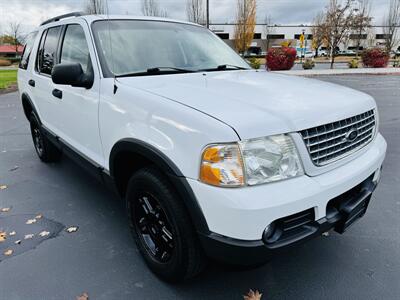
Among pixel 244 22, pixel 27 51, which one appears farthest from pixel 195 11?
pixel 27 51

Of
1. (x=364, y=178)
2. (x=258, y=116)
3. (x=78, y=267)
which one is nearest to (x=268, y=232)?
(x=258, y=116)

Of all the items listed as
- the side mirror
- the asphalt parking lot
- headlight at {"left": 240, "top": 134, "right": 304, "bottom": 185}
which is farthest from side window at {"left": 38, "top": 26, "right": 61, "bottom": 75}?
headlight at {"left": 240, "top": 134, "right": 304, "bottom": 185}

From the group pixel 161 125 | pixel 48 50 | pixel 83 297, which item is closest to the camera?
pixel 161 125

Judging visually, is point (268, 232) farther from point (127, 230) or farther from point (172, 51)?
point (172, 51)

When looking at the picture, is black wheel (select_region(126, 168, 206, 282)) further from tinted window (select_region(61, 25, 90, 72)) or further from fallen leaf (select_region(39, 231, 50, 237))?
tinted window (select_region(61, 25, 90, 72))

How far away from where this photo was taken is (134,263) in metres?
2.59

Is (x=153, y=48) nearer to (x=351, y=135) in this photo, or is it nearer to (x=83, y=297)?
(x=351, y=135)

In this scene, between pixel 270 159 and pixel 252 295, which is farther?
pixel 252 295

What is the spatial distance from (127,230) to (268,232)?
5.64 feet

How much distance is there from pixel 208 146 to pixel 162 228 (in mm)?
810

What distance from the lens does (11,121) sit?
8234 millimetres

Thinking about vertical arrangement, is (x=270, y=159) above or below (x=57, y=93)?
below

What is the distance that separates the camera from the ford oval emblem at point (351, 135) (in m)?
2.08

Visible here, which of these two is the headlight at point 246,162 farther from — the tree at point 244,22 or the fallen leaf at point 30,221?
the tree at point 244,22
